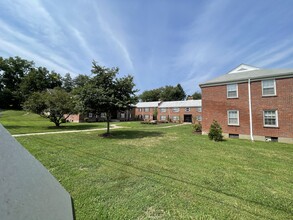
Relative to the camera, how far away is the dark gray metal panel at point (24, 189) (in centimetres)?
169

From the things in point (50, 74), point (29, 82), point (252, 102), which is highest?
point (50, 74)

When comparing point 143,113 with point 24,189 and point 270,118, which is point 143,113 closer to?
point 270,118

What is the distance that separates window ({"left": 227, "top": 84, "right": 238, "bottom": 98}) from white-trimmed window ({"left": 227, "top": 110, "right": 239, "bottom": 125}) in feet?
4.73

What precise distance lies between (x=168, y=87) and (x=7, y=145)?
223 feet

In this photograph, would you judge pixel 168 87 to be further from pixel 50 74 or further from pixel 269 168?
pixel 269 168

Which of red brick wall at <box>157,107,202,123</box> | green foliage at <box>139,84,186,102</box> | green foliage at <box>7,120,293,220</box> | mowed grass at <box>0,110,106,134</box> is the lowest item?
green foliage at <box>7,120,293,220</box>

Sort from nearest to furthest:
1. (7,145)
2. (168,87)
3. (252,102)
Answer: (7,145), (252,102), (168,87)

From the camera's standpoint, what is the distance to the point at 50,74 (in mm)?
55438

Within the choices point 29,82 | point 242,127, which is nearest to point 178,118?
point 242,127

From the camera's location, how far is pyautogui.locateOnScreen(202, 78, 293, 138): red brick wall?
38.3ft

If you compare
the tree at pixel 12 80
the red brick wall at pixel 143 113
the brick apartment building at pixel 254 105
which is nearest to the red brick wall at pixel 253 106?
the brick apartment building at pixel 254 105

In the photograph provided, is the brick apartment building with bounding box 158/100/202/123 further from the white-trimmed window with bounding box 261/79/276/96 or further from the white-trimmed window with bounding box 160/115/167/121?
the white-trimmed window with bounding box 261/79/276/96

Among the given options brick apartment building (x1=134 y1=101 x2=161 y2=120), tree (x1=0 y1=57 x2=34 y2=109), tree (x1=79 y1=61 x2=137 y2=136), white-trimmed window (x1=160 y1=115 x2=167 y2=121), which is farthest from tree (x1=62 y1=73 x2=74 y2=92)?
tree (x1=79 y1=61 x2=137 y2=136)

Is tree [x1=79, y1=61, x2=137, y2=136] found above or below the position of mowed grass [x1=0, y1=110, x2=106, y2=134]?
above
